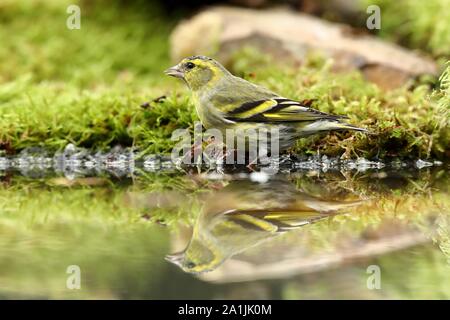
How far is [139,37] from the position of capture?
11.4 meters

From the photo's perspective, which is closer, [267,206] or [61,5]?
[267,206]

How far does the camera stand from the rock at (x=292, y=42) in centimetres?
863

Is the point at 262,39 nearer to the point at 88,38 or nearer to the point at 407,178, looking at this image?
the point at 88,38

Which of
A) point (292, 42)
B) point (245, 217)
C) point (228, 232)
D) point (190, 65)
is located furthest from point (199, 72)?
point (292, 42)

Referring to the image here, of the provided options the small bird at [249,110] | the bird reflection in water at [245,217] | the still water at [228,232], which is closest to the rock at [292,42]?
the still water at [228,232]

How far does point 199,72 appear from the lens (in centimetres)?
581

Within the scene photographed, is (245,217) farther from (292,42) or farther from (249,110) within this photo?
(292,42)

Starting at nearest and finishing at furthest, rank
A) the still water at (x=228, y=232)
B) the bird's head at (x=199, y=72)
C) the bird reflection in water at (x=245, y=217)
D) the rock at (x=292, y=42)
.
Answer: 1. the still water at (x=228, y=232)
2. the bird reflection in water at (x=245, y=217)
3. the bird's head at (x=199, y=72)
4. the rock at (x=292, y=42)

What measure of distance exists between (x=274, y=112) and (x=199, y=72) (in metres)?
0.71

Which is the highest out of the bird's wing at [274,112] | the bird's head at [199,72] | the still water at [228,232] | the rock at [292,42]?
the rock at [292,42]

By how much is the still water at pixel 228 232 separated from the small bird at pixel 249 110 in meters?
0.33

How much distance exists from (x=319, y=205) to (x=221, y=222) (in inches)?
27.1

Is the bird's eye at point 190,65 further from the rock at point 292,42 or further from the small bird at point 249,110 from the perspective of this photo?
the rock at point 292,42

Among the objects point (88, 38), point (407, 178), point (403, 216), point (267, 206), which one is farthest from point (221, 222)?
point (88, 38)
